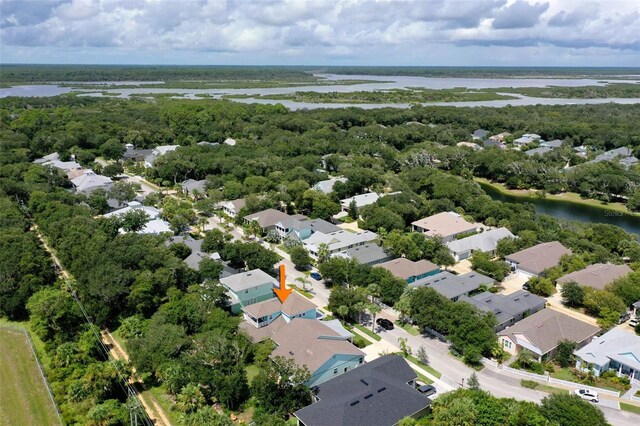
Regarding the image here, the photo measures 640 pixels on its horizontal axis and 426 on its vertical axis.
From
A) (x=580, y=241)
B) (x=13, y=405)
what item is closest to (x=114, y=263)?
(x=13, y=405)

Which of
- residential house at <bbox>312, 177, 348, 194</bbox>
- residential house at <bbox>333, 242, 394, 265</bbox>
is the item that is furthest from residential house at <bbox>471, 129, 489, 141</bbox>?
residential house at <bbox>333, 242, 394, 265</bbox>

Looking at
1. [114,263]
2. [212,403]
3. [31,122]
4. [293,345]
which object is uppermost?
[31,122]

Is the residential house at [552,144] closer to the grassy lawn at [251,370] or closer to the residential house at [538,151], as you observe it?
the residential house at [538,151]

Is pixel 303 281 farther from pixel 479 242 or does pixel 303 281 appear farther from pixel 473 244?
pixel 479 242

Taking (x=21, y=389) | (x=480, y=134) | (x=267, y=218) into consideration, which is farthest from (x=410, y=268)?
(x=480, y=134)

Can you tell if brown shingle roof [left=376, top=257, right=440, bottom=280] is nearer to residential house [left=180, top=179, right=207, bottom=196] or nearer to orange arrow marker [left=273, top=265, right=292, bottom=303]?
orange arrow marker [left=273, top=265, right=292, bottom=303]

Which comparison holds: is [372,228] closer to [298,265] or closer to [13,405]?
[298,265]
